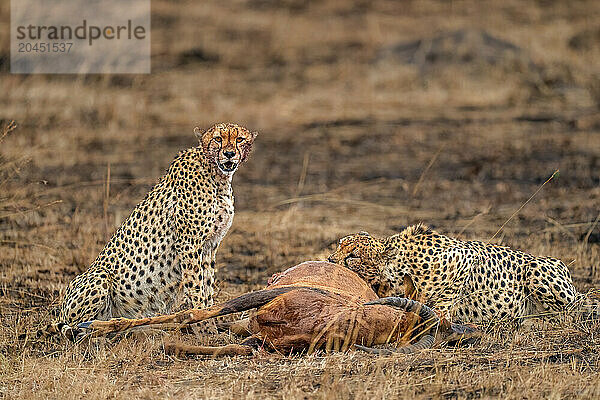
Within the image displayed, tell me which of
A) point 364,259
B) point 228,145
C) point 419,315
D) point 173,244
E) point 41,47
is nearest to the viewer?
point 419,315

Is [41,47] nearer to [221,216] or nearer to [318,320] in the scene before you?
[221,216]

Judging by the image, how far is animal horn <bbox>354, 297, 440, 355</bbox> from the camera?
529cm

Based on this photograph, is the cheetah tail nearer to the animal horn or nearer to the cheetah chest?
the animal horn

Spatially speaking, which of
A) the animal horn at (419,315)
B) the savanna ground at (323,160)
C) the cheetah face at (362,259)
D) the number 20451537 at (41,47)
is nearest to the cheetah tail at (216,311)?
the savanna ground at (323,160)

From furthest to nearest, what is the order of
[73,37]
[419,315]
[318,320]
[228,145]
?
[73,37] < [228,145] < [419,315] < [318,320]

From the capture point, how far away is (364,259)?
6070 mm

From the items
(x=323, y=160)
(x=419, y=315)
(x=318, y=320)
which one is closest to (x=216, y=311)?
(x=318, y=320)

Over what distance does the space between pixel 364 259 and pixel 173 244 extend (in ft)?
4.08

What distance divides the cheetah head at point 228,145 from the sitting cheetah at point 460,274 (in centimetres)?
84

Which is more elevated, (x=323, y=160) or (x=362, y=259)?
(x=323, y=160)

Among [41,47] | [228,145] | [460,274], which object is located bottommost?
[460,274]

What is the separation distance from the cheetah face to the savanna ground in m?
0.75

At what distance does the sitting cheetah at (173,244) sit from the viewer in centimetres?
618

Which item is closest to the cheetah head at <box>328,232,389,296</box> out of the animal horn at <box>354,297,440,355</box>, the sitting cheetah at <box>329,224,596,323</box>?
the sitting cheetah at <box>329,224,596,323</box>
